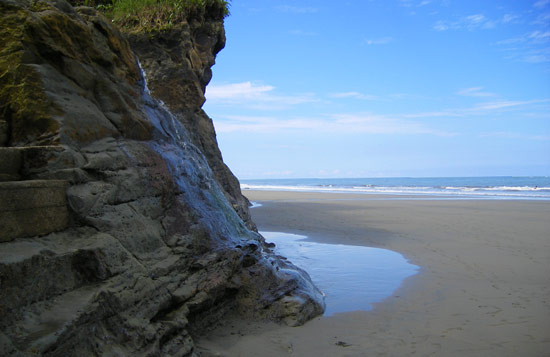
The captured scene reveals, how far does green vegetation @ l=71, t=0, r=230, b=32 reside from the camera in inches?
340

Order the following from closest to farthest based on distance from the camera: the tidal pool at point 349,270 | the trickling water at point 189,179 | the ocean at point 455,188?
1. the trickling water at point 189,179
2. the tidal pool at point 349,270
3. the ocean at point 455,188

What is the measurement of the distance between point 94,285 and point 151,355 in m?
0.70

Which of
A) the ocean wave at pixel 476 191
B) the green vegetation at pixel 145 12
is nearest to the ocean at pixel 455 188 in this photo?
the ocean wave at pixel 476 191

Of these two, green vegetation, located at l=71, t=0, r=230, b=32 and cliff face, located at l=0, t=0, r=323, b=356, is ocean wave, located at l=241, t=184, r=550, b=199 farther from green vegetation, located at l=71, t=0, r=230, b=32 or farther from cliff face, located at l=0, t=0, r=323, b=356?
cliff face, located at l=0, t=0, r=323, b=356

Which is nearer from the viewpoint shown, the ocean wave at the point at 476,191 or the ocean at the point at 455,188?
the ocean wave at the point at 476,191

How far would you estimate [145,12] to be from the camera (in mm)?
8844

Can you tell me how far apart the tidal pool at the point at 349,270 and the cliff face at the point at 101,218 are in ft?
2.46

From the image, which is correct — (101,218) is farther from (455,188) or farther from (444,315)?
(455,188)

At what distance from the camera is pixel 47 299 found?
2613 mm

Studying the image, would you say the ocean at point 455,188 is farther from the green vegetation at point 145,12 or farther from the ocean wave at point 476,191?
the green vegetation at point 145,12

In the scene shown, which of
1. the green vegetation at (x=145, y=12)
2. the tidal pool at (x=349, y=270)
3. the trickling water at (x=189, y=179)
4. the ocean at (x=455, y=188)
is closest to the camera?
the trickling water at (x=189, y=179)

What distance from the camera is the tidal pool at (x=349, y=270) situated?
5402 millimetres

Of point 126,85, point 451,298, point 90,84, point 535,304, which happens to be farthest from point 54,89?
point 535,304

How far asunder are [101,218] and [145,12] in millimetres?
7165
